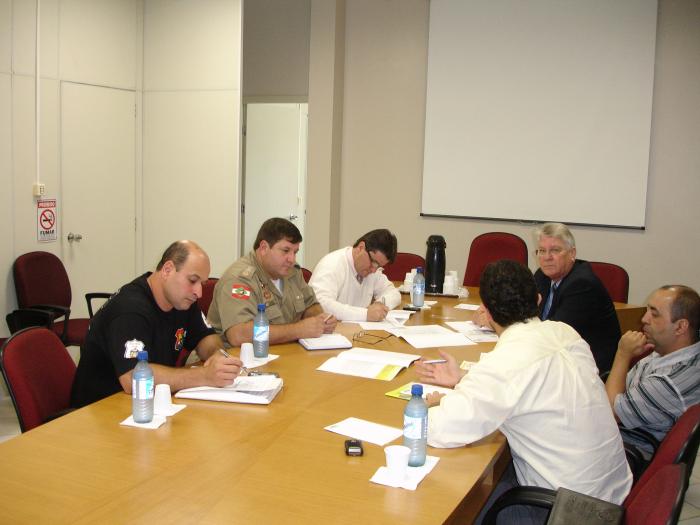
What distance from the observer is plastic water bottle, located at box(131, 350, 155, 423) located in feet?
7.12

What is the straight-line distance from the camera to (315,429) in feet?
7.34

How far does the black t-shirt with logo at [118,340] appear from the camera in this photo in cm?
250

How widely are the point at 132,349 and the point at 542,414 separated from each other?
1424mm

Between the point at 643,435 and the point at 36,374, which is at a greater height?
the point at 36,374

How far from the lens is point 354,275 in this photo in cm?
435

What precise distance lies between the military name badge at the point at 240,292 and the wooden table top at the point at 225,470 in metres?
0.83

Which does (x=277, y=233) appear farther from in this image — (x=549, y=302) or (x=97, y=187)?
(x=97, y=187)

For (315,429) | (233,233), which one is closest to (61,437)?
(315,429)

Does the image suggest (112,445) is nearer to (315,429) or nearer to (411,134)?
(315,429)

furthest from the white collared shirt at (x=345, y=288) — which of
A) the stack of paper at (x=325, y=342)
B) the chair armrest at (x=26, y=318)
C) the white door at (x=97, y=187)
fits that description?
the white door at (x=97, y=187)

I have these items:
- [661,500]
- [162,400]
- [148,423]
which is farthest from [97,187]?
[661,500]

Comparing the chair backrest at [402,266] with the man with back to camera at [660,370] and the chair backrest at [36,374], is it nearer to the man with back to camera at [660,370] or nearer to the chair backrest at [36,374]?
the man with back to camera at [660,370]

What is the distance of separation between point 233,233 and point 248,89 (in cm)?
220

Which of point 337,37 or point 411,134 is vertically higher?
point 337,37
